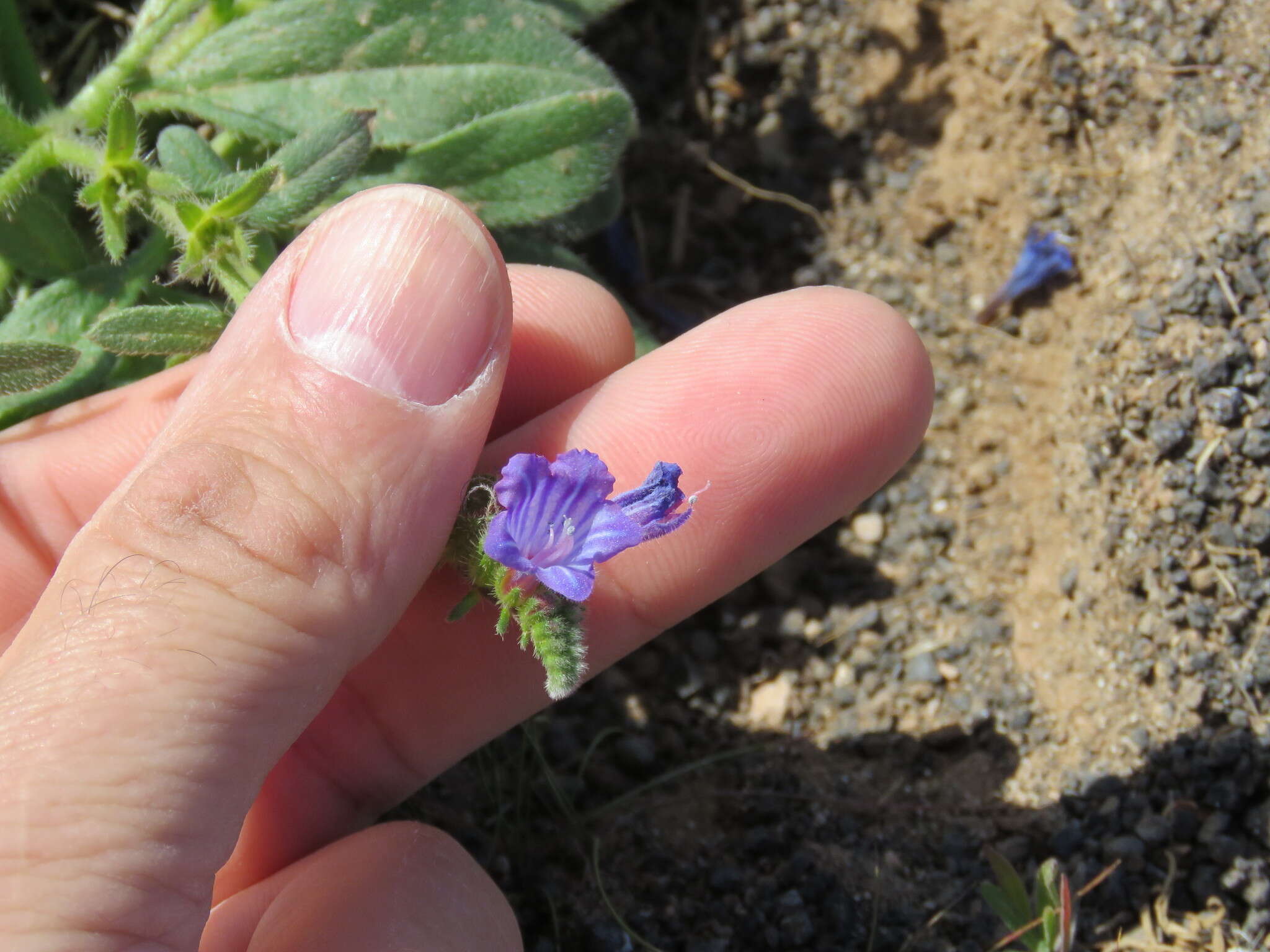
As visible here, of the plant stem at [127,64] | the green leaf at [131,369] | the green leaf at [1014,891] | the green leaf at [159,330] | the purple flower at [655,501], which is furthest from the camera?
the plant stem at [127,64]

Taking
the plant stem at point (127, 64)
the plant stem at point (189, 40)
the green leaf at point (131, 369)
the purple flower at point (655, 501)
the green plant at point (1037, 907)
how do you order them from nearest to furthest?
1. the purple flower at point (655, 501)
2. the green plant at point (1037, 907)
3. the green leaf at point (131, 369)
4. the plant stem at point (127, 64)
5. the plant stem at point (189, 40)

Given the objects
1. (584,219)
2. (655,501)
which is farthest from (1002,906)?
(584,219)

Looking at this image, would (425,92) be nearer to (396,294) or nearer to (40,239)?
(40,239)

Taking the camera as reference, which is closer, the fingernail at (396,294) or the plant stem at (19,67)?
the fingernail at (396,294)

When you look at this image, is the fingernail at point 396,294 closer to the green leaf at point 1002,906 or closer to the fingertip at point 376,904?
the fingertip at point 376,904

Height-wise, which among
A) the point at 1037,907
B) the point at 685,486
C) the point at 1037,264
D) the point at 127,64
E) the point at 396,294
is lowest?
the point at 1037,907

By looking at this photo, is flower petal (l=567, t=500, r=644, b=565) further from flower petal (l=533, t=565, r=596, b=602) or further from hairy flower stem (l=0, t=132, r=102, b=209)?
hairy flower stem (l=0, t=132, r=102, b=209)

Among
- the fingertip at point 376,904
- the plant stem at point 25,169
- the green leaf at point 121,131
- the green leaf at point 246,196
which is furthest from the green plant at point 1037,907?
the plant stem at point 25,169
